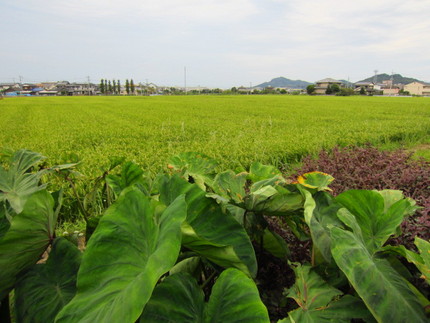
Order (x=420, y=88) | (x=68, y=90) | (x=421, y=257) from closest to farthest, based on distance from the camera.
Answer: (x=421, y=257)
(x=420, y=88)
(x=68, y=90)

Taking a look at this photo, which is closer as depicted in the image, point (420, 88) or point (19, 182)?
point (19, 182)

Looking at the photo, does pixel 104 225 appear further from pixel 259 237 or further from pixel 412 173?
pixel 412 173

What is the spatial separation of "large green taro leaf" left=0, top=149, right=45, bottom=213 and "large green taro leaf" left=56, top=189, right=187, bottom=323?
28cm

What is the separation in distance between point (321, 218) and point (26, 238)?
71 cm

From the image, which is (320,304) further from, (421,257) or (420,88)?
(420,88)

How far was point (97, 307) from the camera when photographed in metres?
0.45

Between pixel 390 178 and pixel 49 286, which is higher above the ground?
pixel 49 286

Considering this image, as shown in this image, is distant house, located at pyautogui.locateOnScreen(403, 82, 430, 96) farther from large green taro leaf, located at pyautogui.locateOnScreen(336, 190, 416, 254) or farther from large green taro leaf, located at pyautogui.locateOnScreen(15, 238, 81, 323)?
large green taro leaf, located at pyautogui.locateOnScreen(15, 238, 81, 323)

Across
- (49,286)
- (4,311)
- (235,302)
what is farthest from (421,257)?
(4,311)

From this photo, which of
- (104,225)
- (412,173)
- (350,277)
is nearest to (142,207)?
(104,225)

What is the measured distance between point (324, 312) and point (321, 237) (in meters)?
0.16

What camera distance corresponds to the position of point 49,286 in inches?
24.9

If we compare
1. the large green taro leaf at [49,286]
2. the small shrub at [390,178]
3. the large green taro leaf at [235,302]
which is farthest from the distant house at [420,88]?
the large green taro leaf at [49,286]

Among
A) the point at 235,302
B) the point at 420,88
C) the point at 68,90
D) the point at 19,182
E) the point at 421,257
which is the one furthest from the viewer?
the point at 68,90
